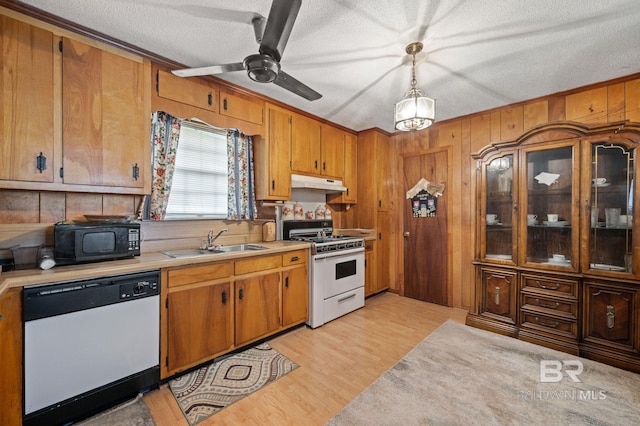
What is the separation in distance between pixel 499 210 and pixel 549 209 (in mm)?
422

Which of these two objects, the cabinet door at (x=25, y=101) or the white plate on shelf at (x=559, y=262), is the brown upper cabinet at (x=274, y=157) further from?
the white plate on shelf at (x=559, y=262)

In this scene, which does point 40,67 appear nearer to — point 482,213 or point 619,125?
point 482,213

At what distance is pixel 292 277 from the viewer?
2.90 m

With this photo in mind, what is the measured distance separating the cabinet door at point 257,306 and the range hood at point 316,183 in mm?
1190

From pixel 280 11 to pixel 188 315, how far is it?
2.15 meters

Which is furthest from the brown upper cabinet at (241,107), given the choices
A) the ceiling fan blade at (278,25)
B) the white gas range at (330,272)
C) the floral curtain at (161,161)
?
the white gas range at (330,272)

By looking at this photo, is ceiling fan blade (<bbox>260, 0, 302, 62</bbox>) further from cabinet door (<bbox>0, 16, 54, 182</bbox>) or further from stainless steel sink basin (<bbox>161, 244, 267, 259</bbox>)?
stainless steel sink basin (<bbox>161, 244, 267, 259</bbox>)

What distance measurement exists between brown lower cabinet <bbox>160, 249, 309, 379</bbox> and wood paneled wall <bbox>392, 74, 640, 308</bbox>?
213 centimetres

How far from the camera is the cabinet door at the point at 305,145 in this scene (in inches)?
134

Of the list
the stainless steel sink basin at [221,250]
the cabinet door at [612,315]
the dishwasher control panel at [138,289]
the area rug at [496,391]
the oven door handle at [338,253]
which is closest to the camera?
the area rug at [496,391]

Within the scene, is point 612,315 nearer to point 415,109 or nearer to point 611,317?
point 611,317

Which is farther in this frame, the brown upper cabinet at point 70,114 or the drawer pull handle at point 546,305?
the drawer pull handle at point 546,305

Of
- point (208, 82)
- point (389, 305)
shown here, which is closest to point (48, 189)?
point (208, 82)

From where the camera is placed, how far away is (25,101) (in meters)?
1.72
